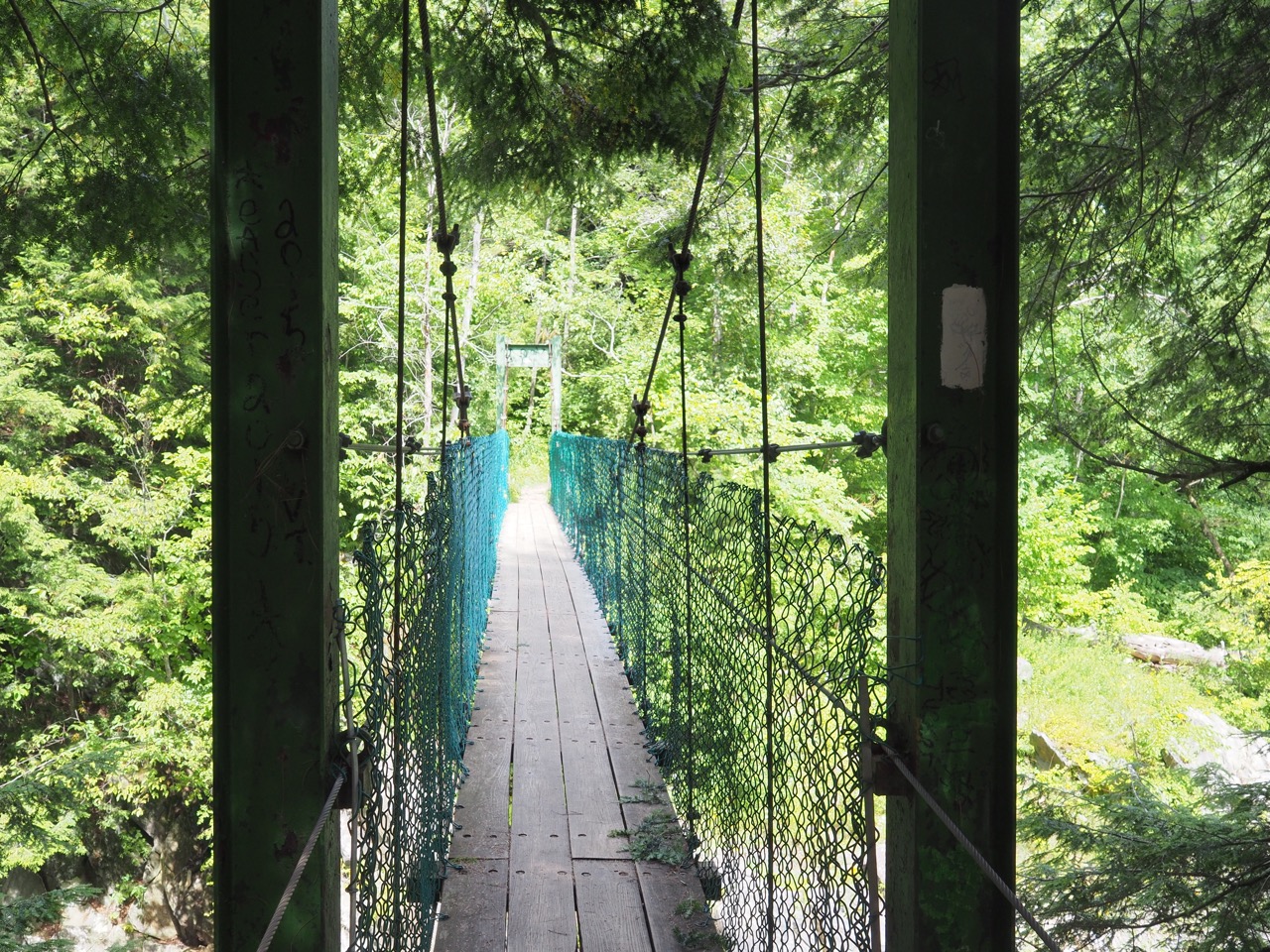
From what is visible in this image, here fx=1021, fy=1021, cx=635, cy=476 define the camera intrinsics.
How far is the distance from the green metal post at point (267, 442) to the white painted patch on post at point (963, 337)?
772 mm

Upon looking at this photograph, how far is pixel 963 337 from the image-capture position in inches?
50.5

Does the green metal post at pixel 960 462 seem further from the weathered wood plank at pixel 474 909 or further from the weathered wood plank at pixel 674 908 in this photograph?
the weathered wood plank at pixel 474 909

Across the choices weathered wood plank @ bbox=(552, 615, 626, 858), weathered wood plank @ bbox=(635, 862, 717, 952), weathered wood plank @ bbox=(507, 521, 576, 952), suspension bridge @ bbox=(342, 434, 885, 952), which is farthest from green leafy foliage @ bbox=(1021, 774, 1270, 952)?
weathered wood plank @ bbox=(507, 521, 576, 952)

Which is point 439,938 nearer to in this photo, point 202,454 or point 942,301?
point 942,301

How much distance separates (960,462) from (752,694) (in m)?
0.98

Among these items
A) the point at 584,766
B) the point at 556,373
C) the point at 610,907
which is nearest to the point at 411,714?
the point at 610,907

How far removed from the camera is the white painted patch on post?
1278 millimetres

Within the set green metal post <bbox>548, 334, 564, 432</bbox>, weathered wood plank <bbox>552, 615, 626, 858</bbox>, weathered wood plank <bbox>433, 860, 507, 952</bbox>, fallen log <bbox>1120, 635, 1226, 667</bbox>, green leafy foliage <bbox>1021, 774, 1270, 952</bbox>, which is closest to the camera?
weathered wood plank <bbox>433, 860, 507, 952</bbox>

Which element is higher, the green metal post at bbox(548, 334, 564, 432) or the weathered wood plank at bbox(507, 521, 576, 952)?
the green metal post at bbox(548, 334, 564, 432)

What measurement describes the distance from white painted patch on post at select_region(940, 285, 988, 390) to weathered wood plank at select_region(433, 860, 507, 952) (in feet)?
5.32

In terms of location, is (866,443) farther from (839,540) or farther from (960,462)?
(960,462)

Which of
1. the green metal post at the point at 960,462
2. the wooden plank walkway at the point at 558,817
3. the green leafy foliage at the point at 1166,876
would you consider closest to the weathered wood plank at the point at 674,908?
the wooden plank walkway at the point at 558,817

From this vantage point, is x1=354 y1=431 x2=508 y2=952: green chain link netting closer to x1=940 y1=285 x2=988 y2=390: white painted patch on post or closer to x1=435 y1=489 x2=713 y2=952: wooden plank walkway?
x1=435 y1=489 x2=713 y2=952: wooden plank walkway

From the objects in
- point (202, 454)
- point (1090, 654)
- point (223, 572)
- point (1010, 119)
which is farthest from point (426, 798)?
point (1090, 654)
